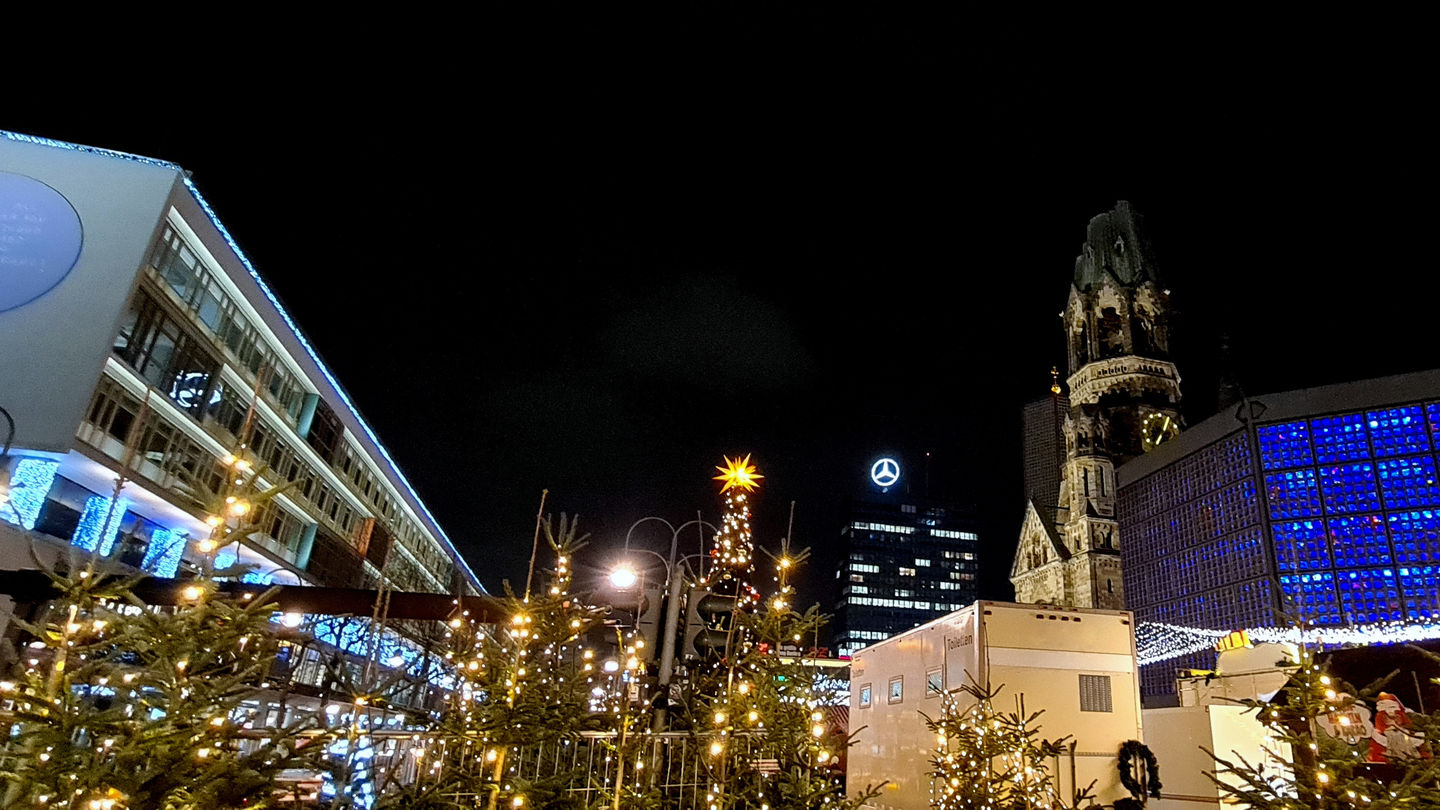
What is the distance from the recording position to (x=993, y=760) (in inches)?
494

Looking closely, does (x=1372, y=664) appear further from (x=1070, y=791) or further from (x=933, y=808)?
(x=933, y=808)

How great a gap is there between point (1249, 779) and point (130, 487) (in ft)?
91.4

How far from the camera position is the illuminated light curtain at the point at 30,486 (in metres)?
19.1

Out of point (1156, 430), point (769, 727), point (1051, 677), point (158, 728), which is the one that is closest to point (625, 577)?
point (769, 727)

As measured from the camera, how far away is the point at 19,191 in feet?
69.0

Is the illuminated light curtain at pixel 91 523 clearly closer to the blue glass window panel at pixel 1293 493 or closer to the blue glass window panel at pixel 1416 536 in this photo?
the blue glass window panel at pixel 1293 493

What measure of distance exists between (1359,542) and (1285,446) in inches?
267

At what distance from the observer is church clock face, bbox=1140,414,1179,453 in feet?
221

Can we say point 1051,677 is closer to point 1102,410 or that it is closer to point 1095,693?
point 1095,693

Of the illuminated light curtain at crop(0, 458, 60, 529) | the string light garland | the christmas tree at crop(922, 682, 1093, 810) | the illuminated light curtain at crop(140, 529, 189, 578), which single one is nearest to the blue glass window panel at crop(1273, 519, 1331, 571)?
the string light garland

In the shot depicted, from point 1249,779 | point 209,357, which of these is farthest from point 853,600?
point 1249,779

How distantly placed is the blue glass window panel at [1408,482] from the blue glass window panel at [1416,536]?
1.92 feet

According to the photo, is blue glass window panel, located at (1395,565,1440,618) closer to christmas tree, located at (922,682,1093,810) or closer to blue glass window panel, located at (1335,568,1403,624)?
blue glass window panel, located at (1335,568,1403,624)

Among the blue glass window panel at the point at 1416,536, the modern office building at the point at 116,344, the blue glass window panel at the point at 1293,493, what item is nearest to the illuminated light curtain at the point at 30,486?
the modern office building at the point at 116,344
